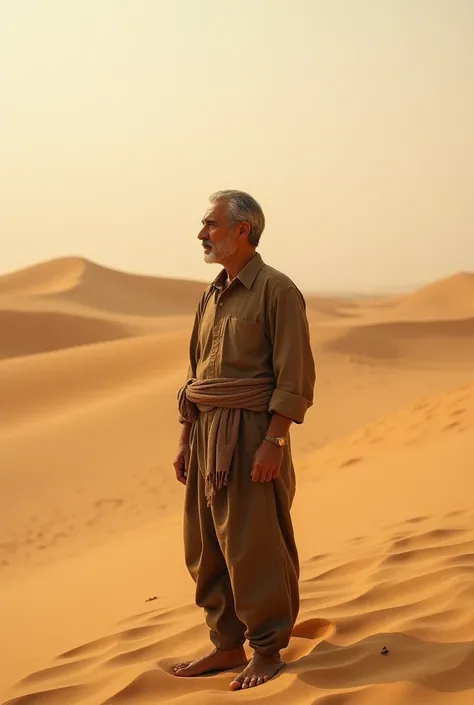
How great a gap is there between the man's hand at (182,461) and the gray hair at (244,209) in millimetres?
953

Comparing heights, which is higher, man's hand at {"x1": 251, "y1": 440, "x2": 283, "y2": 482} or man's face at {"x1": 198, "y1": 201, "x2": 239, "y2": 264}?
man's face at {"x1": 198, "y1": 201, "x2": 239, "y2": 264}

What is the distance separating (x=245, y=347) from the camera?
3.57 m

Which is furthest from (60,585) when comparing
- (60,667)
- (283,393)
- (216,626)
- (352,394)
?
(352,394)

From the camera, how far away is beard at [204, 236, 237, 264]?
12.0ft

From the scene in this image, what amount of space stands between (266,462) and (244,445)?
0.50 ft

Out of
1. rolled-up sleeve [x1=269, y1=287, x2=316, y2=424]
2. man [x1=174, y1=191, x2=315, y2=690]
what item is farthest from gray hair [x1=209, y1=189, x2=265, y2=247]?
rolled-up sleeve [x1=269, y1=287, x2=316, y2=424]

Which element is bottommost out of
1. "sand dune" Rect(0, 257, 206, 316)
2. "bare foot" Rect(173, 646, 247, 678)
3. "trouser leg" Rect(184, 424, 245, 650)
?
"bare foot" Rect(173, 646, 247, 678)

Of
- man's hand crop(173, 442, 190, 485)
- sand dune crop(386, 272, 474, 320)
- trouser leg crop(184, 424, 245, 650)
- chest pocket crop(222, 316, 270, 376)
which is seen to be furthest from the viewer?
sand dune crop(386, 272, 474, 320)

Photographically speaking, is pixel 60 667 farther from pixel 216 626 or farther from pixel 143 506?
pixel 143 506

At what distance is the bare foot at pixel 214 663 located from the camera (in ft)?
12.2

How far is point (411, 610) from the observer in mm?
3988

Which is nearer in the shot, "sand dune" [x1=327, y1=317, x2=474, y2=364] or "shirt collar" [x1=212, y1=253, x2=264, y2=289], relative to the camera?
"shirt collar" [x1=212, y1=253, x2=264, y2=289]

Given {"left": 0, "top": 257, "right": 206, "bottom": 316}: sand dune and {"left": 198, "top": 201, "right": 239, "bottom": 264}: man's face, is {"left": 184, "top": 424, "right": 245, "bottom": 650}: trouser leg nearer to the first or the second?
{"left": 198, "top": 201, "right": 239, "bottom": 264}: man's face

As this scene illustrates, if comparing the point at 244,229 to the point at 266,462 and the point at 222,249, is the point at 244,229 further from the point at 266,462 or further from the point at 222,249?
the point at 266,462
